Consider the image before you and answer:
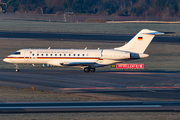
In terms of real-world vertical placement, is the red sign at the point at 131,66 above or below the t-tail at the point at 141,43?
below

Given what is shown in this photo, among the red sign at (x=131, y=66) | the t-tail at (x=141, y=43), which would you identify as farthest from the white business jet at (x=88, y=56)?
the red sign at (x=131, y=66)

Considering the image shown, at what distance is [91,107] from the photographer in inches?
976

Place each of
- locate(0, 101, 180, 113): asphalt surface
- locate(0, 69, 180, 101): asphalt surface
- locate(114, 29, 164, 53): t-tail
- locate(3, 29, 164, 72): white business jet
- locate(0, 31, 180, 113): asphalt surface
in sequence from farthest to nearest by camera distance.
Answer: locate(114, 29, 164, 53): t-tail < locate(3, 29, 164, 72): white business jet < locate(0, 69, 180, 101): asphalt surface < locate(0, 31, 180, 113): asphalt surface < locate(0, 101, 180, 113): asphalt surface

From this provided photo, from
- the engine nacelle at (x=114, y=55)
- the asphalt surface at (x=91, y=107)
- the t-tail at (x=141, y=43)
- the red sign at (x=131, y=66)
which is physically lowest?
the asphalt surface at (x=91, y=107)

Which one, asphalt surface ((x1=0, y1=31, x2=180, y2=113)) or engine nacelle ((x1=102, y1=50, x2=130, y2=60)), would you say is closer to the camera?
asphalt surface ((x1=0, y1=31, x2=180, y2=113))

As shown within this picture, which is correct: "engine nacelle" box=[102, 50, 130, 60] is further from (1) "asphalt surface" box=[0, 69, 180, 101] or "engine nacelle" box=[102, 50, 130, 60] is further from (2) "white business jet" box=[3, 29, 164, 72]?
(1) "asphalt surface" box=[0, 69, 180, 101]

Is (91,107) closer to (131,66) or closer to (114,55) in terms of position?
(114,55)

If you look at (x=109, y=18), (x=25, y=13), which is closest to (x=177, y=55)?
(x=109, y=18)

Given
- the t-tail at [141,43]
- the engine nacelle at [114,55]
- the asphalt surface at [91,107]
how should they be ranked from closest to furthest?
1. the asphalt surface at [91,107]
2. the engine nacelle at [114,55]
3. the t-tail at [141,43]

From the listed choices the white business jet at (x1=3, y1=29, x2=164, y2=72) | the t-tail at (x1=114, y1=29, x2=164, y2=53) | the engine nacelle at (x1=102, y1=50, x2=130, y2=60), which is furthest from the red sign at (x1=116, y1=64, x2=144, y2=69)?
the engine nacelle at (x1=102, y1=50, x2=130, y2=60)

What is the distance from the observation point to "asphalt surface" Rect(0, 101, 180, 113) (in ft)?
78.2

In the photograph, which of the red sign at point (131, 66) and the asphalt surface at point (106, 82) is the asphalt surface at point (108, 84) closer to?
the asphalt surface at point (106, 82)

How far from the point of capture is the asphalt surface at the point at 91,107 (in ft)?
78.2

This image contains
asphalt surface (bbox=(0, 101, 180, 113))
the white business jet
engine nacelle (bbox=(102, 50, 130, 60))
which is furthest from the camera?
the white business jet
